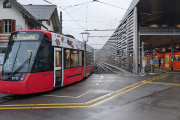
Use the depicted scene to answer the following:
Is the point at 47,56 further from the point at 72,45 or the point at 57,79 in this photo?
the point at 72,45

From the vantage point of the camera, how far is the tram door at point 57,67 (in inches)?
366

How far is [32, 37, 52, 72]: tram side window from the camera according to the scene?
26.5ft

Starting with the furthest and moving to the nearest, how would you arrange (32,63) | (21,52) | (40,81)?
(40,81), (21,52), (32,63)

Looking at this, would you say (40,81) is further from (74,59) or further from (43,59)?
(74,59)

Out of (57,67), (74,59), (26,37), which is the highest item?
(26,37)

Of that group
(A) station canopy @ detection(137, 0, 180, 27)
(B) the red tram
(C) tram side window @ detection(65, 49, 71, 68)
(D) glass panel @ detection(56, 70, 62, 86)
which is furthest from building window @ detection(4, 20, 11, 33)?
(A) station canopy @ detection(137, 0, 180, 27)

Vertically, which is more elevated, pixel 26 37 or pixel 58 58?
pixel 26 37

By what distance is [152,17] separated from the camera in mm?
25531

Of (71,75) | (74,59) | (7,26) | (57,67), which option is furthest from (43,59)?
(7,26)

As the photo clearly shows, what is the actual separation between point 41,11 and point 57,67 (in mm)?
20281

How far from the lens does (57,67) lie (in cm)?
948

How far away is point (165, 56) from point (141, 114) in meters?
33.4

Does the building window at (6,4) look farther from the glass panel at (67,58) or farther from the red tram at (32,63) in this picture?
the red tram at (32,63)

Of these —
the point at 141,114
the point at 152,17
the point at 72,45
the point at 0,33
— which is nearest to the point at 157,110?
the point at 141,114
